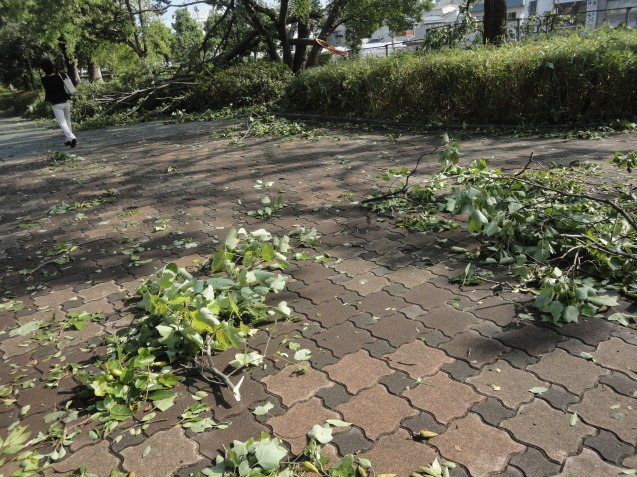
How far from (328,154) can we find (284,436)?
711cm

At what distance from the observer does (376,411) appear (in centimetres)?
262

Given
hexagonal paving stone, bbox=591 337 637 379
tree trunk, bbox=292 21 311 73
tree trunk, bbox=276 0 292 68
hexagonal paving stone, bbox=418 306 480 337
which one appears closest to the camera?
hexagonal paving stone, bbox=591 337 637 379

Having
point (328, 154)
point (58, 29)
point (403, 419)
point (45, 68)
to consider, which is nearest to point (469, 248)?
point (403, 419)

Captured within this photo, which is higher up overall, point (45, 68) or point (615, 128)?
point (45, 68)

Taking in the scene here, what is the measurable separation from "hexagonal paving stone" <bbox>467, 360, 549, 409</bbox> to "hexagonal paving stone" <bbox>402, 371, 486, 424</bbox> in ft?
0.27

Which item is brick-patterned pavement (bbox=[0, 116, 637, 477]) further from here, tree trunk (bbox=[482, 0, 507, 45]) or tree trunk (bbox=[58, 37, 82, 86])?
tree trunk (bbox=[58, 37, 82, 86])

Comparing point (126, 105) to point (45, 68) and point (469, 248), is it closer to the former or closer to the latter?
point (45, 68)

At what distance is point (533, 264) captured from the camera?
152 inches

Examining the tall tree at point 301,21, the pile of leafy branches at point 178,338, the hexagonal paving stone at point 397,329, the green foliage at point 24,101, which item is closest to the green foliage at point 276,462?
the pile of leafy branches at point 178,338

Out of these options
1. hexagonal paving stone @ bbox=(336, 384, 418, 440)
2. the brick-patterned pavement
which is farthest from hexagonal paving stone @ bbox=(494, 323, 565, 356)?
hexagonal paving stone @ bbox=(336, 384, 418, 440)

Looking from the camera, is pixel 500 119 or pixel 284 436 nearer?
pixel 284 436

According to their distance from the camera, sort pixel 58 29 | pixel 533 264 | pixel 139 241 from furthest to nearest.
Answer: pixel 58 29, pixel 139 241, pixel 533 264

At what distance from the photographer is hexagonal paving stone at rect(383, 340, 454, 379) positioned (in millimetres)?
2918

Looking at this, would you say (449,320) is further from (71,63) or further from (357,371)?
(71,63)
